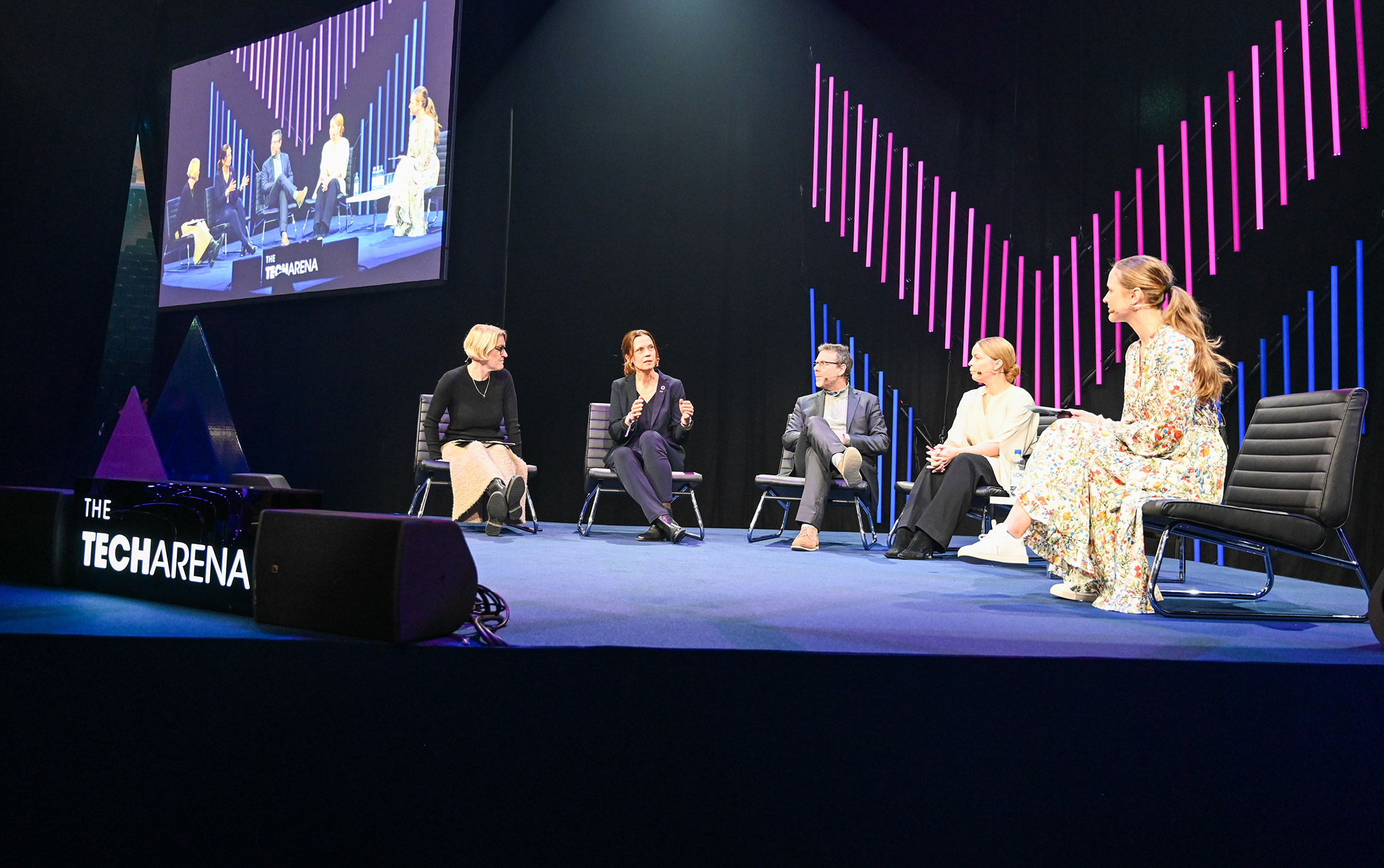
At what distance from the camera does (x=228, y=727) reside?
60.5 inches

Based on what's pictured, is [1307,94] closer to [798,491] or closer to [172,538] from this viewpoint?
[798,491]

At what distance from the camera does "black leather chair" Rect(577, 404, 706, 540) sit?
16.4 ft

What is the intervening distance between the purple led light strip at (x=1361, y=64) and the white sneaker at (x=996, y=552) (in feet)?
7.69

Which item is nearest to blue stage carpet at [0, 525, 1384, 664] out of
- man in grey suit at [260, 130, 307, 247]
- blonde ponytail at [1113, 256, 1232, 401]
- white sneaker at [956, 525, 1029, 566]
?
white sneaker at [956, 525, 1029, 566]

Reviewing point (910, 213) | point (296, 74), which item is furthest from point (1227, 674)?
point (296, 74)

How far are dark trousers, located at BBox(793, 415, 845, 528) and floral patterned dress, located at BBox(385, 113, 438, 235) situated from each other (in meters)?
3.08

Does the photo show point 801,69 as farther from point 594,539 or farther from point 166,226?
point 166,226

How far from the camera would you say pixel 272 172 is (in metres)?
6.94

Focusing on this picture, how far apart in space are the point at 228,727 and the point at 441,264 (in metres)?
4.84

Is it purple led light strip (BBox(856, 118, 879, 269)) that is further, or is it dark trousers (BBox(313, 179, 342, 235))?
dark trousers (BBox(313, 179, 342, 235))

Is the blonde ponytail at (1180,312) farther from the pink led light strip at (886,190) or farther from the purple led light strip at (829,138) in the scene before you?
the purple led light strip at (829,138)

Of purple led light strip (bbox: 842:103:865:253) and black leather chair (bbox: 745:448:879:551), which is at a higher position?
purple led light strip (bbox: 842:103:865:253)

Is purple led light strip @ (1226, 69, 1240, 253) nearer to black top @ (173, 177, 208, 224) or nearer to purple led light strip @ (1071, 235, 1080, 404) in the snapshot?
purple led light strip @ (1071, 235, 1080, 404)

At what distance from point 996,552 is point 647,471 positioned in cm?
185
